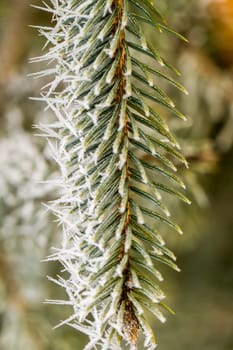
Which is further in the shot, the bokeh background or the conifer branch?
the bokeh background

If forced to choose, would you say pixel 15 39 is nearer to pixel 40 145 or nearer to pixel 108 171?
pixel 40 145

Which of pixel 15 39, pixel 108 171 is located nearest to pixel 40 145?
pixel 15 39

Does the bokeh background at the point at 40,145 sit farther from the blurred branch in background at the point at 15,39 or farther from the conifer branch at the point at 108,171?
the conifer branch at the point at 108,171

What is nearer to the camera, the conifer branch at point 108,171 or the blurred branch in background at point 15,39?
the conifer branch at point 108,171

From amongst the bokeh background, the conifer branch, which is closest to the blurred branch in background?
the bokeh background

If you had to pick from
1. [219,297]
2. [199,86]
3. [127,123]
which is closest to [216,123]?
[199,86]

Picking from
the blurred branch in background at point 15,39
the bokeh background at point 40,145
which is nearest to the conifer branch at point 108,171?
the bokeh background at point 40,145

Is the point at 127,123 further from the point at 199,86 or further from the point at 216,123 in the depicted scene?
the point at 216,123

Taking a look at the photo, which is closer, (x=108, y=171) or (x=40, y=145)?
(x=108, y=171)

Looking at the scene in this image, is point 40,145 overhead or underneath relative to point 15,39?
underneath

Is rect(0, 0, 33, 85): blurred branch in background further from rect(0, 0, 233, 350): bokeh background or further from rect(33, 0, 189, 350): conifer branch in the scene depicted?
rect(33, 0, 189, 350): conifer branch

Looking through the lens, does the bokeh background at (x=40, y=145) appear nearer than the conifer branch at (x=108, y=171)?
No
